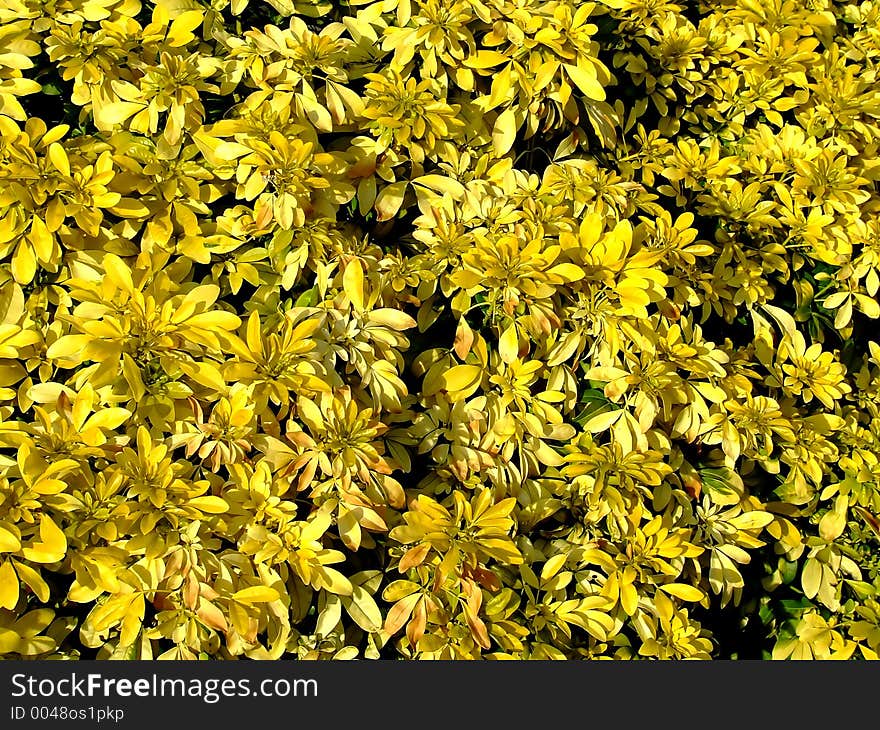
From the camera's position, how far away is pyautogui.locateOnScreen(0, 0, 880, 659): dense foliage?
4.68 feet

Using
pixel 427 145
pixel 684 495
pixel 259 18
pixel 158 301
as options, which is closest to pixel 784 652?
pixel 684 495

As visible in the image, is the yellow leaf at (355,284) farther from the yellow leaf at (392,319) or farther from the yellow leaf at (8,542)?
the yellow leaf at (8,542)

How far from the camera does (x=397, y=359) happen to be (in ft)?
5.16

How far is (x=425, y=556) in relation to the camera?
1.47 meters

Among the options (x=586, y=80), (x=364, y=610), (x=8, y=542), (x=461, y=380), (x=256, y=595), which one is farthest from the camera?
(x=586, y=80)

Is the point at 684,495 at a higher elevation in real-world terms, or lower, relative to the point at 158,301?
lower

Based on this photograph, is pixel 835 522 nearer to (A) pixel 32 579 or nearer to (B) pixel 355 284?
(B) pixel 355 284

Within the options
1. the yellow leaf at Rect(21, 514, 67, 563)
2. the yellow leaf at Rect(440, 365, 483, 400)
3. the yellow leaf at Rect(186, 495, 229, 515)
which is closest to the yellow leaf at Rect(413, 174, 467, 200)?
the yellow leaf at Rect(440, 365, 483, 400)

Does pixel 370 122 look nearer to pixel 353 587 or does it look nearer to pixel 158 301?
pixel 158 301

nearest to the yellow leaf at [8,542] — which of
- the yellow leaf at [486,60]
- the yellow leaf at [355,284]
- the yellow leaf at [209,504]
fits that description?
the yellow leaf at [209,504]

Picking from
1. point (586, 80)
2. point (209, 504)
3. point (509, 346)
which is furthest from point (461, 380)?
point (586, 80)

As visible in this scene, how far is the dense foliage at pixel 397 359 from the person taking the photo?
4.68 ft

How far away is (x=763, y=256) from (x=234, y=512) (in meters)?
1.32

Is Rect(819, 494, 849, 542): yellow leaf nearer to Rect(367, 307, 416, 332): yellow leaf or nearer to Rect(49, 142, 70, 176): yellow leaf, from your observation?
Rect(367, 307, 416, 332): yellow leaf
